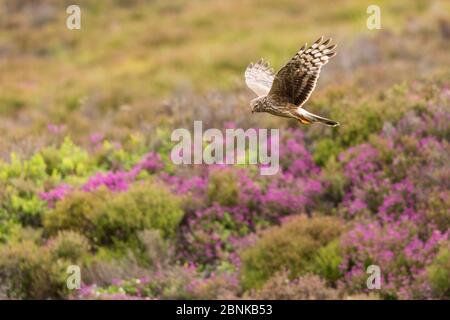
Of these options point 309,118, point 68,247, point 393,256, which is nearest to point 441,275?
point 393,256

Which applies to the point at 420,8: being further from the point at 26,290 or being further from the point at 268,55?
the point at 26,290

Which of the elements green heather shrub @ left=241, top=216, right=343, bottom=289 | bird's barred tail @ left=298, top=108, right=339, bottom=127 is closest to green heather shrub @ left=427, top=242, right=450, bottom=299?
green heather shrub @ left=241, top=216, right=343, bottom=289

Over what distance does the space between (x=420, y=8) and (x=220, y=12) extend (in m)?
5.97

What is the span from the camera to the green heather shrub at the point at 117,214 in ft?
33.1

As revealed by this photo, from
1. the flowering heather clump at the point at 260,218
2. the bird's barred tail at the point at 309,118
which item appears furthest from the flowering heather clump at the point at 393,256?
the bird's barred tail at the point at 309,118

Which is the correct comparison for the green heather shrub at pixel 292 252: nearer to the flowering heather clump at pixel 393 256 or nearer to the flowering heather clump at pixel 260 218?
the flowering heather clump at pixel 260 218

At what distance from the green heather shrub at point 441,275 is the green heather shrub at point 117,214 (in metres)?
3.22

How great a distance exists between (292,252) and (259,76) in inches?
134

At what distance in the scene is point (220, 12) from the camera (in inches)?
1027

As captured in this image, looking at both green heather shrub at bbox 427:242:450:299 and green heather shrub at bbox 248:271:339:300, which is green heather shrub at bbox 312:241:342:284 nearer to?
green heather shrub at bbox 248:271:339:300

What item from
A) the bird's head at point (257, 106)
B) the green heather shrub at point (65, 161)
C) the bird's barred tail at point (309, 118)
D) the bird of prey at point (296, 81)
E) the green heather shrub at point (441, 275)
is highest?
the bird of prey at point (296, 81)

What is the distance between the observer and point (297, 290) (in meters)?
8.44

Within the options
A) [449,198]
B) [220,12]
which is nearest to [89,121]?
[449,198]

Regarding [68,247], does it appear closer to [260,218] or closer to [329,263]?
[260,218]
